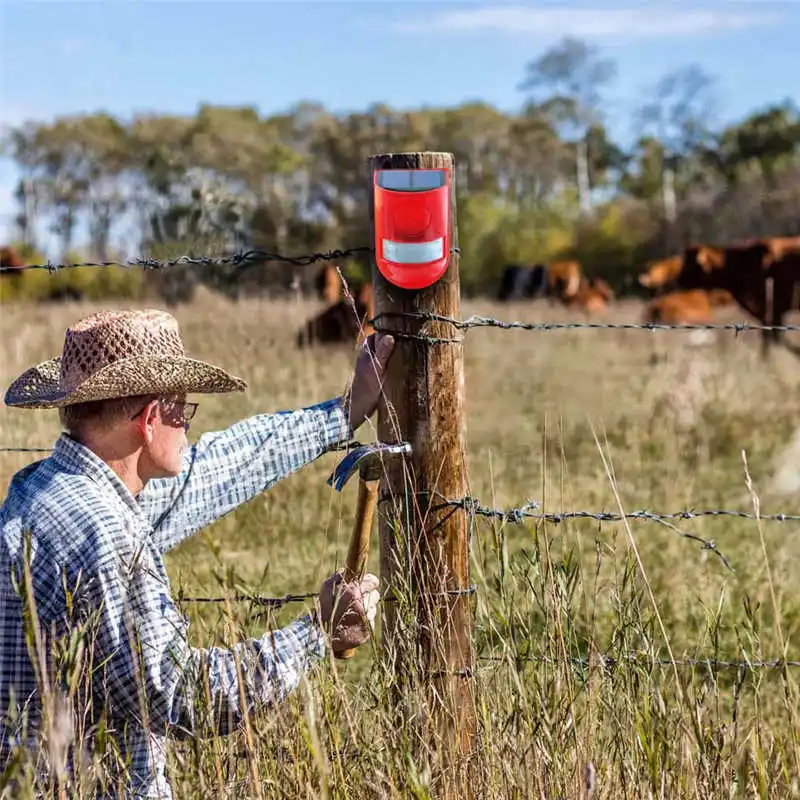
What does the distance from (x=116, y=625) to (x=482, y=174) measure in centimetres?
7147

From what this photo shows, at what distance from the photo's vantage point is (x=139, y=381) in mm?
2299

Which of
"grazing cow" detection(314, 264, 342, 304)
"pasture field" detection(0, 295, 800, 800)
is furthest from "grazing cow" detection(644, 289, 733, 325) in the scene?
"grazing cow" detection(314, 264, 342, 304)

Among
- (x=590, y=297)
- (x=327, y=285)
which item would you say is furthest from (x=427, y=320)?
(x=590, y=297)

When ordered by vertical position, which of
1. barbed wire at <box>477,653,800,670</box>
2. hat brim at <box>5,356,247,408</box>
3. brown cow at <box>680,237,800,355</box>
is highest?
hat brim at <box>5,356,247,408</box>

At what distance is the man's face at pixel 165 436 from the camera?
93.8 inches

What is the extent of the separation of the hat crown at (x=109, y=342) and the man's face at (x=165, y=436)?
106mm

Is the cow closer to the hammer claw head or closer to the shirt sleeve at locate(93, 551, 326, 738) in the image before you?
the hammer claw head

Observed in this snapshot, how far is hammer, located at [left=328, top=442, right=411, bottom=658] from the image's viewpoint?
2.42 meters

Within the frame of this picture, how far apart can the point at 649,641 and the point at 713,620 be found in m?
0.13

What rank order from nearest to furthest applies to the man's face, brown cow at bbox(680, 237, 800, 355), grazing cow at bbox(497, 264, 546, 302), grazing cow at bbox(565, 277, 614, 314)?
the man's face
brown cow at bbox(680, 237, 800, 355)
grazing cow at bbox(565, 277, 614, 314)
grazing cow at bbox(497, 264, 546, 302)

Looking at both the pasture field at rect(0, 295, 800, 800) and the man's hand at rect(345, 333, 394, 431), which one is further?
the man's hand at rect(345, 333, 394, 431)

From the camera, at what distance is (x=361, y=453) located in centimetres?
244

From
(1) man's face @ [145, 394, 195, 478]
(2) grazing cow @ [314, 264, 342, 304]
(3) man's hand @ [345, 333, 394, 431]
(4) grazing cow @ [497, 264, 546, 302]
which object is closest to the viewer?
(1) man's face @ [145, 394, 195, 478]

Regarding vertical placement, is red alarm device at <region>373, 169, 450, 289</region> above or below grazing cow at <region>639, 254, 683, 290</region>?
above
